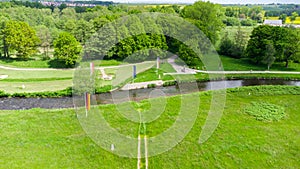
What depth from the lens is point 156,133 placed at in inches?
840

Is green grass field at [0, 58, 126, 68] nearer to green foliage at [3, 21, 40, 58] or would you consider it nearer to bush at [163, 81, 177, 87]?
green foliage at [3, 21, 40, 58]

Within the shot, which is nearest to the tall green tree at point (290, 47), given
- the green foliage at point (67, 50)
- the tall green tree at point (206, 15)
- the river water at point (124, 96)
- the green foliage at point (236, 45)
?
the river water at point (124, 96)

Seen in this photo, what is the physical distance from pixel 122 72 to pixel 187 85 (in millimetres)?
9012

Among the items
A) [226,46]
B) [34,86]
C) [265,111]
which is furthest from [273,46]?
[34,86]

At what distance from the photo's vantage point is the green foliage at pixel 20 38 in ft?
137

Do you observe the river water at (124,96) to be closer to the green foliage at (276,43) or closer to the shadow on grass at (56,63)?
the green foliage at (276,43)

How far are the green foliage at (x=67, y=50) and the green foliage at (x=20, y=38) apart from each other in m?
5.85

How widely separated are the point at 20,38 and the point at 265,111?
35161mm

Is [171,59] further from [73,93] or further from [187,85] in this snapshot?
[73,93]

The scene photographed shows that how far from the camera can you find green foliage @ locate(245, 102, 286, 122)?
2441 cm

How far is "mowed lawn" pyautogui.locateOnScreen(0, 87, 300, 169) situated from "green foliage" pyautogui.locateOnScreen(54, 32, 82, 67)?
14920 millimetres

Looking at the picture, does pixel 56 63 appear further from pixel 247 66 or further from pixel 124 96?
pixel 247 66

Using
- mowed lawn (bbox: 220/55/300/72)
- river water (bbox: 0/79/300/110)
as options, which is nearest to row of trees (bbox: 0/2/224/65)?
mowed lawn (bbox: 220/55/300/72)

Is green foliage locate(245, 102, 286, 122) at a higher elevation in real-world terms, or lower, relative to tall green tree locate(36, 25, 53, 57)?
lower
